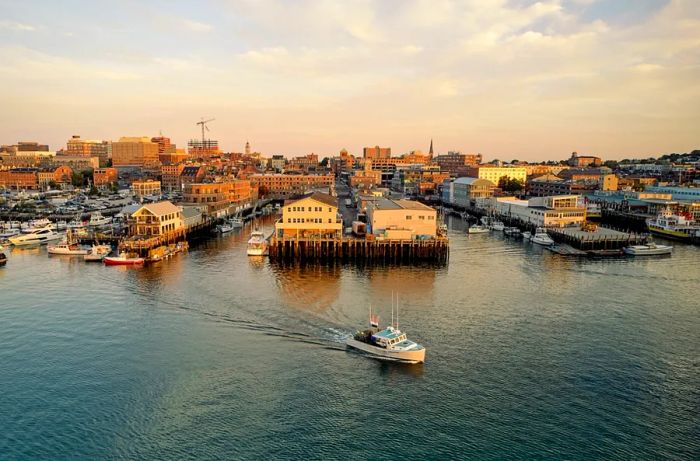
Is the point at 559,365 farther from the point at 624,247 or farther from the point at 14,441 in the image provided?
the point at 624,247

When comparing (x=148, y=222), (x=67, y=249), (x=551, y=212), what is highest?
(x=551, y=212)

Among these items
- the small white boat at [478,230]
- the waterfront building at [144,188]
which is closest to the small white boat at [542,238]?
the small white boat at [478,230]

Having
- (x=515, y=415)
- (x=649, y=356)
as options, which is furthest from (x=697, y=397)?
(x=515, y=415)

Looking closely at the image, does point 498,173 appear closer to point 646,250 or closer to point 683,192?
point 683,192

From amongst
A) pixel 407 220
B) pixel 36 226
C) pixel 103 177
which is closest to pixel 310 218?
pixel 407 220

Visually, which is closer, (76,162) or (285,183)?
(285,183)

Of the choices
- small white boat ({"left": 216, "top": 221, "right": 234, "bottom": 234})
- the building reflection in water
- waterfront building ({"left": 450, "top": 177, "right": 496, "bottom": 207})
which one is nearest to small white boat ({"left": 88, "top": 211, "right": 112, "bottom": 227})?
small white boat ({"left": 216, "top": 221, "right": 234, "bottom": 234})

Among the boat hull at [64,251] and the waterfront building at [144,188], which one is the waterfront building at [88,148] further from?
the boat hull at [64,251]

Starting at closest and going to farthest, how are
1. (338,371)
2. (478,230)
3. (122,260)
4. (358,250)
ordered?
(338,371)
(122,260)
(358,250)
(478,230)
